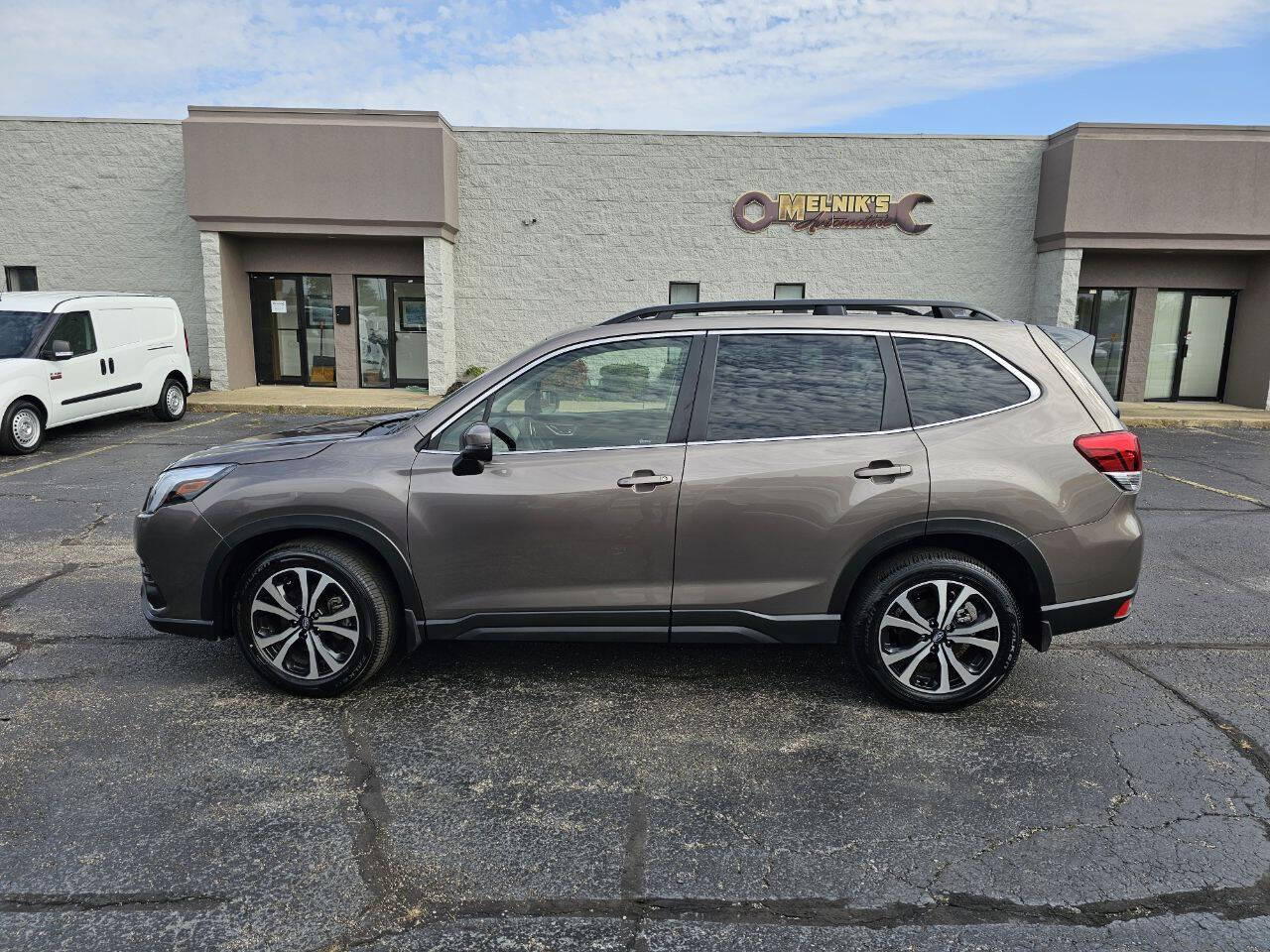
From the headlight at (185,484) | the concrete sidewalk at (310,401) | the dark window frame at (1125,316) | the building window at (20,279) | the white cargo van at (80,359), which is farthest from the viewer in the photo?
the dark window frame at (1125,316)

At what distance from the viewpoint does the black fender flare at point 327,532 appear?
380 cm

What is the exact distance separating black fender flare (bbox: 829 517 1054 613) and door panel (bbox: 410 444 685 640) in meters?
0.82

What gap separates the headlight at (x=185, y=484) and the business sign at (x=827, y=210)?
50.8 ft

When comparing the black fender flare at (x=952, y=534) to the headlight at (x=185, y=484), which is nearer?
the black fender flare at (x=952, y=534)

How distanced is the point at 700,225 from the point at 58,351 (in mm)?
11836

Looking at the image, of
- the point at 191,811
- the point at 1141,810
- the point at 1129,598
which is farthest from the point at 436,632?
the point at 1129,598

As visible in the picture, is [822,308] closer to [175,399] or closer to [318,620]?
[318,620]

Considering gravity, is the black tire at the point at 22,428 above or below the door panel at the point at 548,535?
below

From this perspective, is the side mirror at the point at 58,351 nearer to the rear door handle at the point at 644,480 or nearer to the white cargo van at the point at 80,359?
the white cargo van at the point at 80,359

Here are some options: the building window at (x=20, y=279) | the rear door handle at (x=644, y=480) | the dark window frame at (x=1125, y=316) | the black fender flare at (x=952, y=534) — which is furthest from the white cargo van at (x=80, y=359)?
the dark window frame at (x=1125, y=316)

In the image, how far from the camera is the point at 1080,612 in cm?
383

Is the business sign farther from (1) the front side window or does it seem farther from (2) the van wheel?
(1) the front side window

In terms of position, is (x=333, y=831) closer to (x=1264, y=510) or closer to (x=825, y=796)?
(x=825, y=796)

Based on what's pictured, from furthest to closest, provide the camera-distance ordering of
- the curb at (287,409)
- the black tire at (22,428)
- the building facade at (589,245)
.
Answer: the building facade at (589,245) → the curb at (287,409) → the black tire at (22,428)
